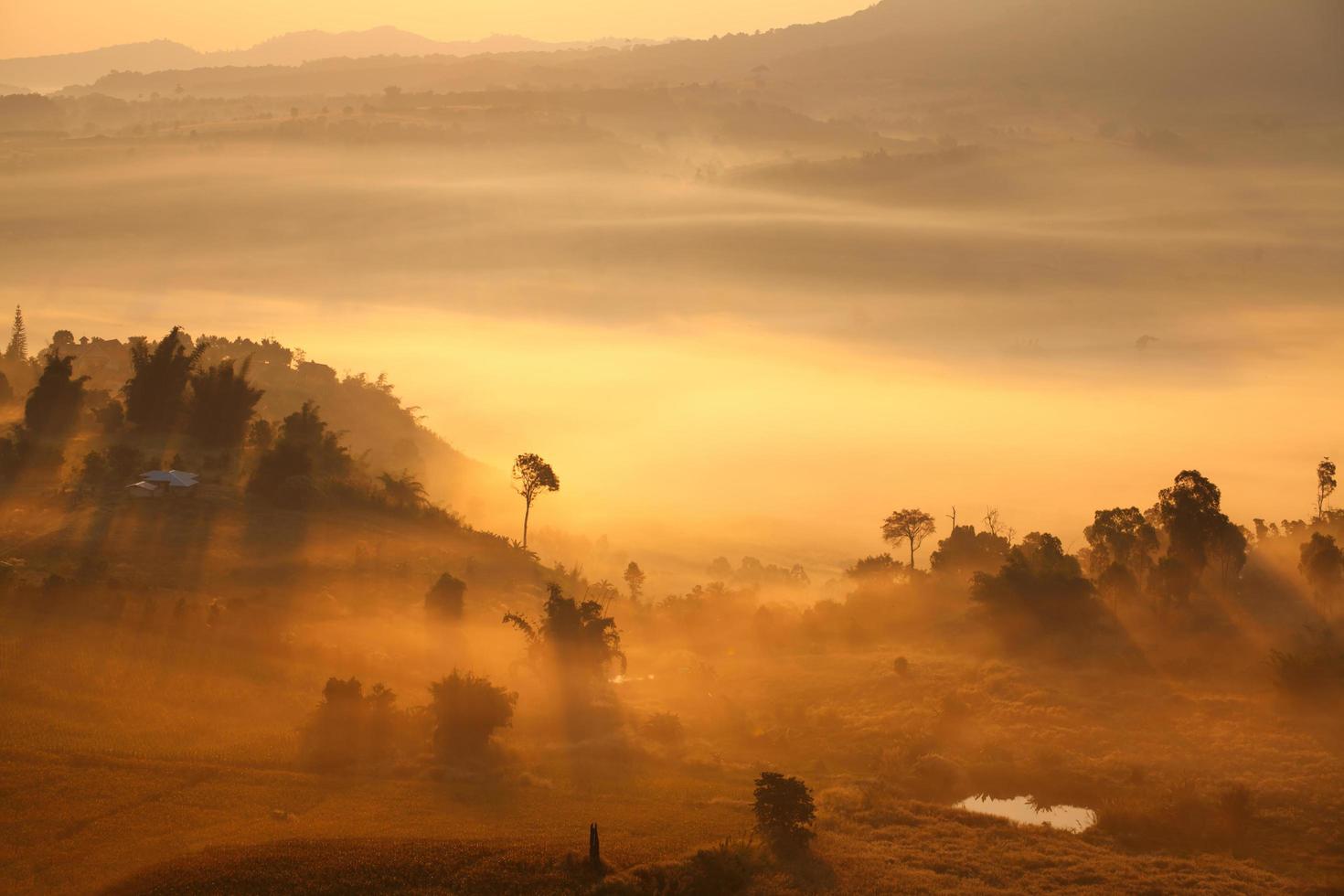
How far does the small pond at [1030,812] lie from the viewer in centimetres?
5275

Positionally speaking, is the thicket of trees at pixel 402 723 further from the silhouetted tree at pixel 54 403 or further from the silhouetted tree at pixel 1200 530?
the silhouetted tree at pixel 54 403

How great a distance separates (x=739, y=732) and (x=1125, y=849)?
22018 mm

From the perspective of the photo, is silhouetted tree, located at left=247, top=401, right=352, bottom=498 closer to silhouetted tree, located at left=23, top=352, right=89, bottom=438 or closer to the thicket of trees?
silhouetted tree, located at left=23, top=352, right=89, bottom=438

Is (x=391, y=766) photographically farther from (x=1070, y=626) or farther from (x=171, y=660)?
(x=1070, y=626)

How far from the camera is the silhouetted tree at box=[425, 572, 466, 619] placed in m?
75.5

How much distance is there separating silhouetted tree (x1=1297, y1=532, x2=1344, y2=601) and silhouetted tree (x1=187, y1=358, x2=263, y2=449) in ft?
276

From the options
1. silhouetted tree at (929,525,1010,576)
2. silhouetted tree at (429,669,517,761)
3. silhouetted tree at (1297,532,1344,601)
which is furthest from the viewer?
silhouetted tree at (929,525,1010,576)

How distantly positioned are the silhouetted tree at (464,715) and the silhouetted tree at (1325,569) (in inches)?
1990

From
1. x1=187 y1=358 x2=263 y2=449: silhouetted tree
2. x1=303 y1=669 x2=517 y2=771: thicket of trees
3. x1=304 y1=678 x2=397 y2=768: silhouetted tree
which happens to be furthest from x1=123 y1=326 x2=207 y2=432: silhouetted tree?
x1=304 y1=678 x2=397 y2=768: silhouetted tree

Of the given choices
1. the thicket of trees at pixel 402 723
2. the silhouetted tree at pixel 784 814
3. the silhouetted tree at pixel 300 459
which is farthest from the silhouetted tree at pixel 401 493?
the silhouetted tree at pixel 784 814

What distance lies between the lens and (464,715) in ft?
184

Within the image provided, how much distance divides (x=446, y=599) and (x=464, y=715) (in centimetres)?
2068

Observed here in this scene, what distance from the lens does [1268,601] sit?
7462 centimetres

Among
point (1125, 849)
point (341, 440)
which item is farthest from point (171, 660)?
point (341, 440)
